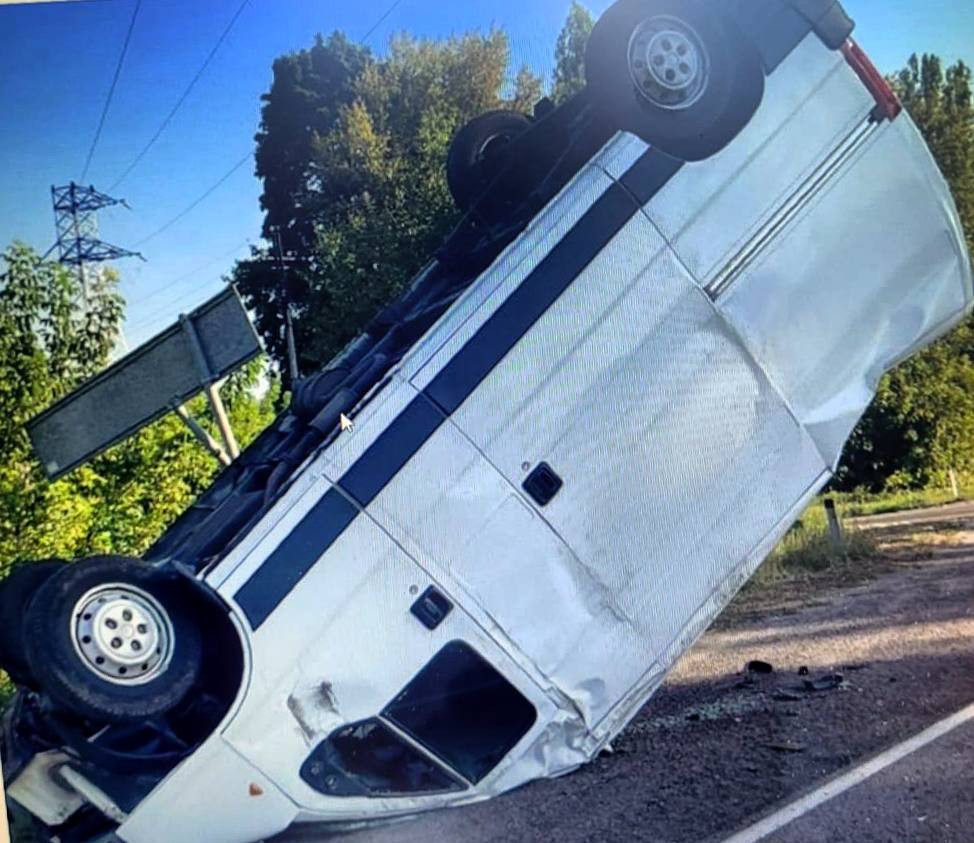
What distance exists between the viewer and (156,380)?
9.03ft

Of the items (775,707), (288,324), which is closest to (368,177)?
(288,324)

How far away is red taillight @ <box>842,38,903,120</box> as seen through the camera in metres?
2.66

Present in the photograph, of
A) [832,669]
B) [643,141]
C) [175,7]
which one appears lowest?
[832,669]

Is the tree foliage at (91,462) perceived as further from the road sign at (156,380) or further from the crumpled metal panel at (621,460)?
the crumpled metal panel at (621,460)

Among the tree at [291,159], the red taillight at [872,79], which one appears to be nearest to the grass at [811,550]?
the red taillight at [872,79]

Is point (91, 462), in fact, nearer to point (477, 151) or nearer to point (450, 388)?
point (450, 388)

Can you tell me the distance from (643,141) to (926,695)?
153 centimetres

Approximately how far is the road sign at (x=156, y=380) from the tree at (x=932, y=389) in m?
1.59

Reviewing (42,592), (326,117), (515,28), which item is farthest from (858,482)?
(42,592)

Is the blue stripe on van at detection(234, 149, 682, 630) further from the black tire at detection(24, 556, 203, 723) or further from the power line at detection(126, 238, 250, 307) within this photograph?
the power line at detection(126, 238, 250, 307)

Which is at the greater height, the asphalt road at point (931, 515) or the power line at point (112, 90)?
the power line at point (112, 90)

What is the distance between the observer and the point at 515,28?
9.51 ft

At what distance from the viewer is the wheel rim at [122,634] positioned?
220 cm

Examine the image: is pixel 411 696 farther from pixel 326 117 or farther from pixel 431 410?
pixel 326 117
